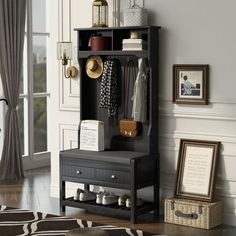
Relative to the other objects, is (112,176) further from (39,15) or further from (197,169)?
(39,15)

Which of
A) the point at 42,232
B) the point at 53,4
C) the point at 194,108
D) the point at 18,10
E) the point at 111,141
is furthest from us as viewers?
the point at 18,10

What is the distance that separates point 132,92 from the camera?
596 centimetres

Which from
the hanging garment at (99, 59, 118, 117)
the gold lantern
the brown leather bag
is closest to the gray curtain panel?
the gold lantern

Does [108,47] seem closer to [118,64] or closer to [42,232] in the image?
[118,64]

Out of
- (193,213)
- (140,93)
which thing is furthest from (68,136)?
(193,213)

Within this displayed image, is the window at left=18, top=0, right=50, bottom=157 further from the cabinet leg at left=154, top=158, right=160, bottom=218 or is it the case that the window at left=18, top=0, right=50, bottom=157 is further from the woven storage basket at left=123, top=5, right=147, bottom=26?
the cabinet leg at left=154, top=158, right=160, bottom=218

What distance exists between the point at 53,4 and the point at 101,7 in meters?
0.72

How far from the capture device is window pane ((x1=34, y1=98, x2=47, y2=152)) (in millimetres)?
8469

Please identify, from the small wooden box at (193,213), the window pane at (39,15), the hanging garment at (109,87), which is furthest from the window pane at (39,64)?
the small wooden box at (193,213)

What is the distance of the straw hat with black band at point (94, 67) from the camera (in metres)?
6.09

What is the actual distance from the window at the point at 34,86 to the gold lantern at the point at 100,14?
7.66 feet

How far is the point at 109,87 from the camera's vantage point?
234 inches

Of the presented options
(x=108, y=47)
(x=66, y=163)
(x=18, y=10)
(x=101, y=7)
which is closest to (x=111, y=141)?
(x=66, y=163)

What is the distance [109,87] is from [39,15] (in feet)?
9.36
